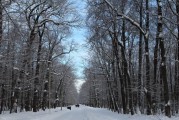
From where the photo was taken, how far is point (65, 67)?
80.8m

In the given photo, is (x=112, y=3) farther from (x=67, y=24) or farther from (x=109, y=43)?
(x=109, y=43)

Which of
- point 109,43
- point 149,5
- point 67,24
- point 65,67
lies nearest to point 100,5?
point 149,5

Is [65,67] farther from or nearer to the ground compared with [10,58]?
farther from the ground

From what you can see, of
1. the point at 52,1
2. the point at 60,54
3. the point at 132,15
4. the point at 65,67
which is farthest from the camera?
the point at 65,67

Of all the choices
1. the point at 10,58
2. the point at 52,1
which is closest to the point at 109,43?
the point at 52,1

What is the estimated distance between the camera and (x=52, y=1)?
31.5 m

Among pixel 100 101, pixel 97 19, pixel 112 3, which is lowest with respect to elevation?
pixel 100 101

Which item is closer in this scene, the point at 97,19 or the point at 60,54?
the point at 97,19

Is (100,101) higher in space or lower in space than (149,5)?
lower

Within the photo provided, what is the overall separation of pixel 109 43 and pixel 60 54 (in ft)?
53.1

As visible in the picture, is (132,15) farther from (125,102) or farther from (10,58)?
(10,58)

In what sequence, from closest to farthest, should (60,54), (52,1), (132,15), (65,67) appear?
(132,15) < (52,1) < (60,54) < (65,67)

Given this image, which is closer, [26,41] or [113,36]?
[26,41]

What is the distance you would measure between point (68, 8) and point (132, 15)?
8370 millimetres
